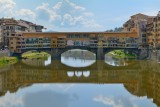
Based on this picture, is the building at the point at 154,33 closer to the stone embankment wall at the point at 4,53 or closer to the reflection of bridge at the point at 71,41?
the reflection of bridge at the point at 71,41

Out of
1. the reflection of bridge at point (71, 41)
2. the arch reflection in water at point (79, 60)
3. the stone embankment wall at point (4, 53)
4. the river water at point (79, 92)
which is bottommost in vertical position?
the arch reflection in water at point (79, 60)

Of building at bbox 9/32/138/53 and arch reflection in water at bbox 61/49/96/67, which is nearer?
arch reflection in water at bbox 61/49/96/67

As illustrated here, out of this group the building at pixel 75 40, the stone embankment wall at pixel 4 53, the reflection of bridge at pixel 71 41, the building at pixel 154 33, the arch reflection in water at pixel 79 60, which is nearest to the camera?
the stone embankment wall at pixel 4 53

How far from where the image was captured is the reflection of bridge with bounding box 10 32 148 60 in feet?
247

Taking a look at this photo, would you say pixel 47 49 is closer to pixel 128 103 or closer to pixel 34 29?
pixel 34 29

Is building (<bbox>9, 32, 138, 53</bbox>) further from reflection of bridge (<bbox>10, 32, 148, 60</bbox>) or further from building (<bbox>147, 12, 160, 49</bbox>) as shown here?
building (<bbox>147, 12, 160, 49</bbox>)

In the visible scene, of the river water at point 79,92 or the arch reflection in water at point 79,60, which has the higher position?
the river water at point 79,92

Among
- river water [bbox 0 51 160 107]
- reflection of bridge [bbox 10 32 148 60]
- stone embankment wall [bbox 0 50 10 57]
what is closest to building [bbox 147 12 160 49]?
reflection of bridge [bbox 10 32 148 60]

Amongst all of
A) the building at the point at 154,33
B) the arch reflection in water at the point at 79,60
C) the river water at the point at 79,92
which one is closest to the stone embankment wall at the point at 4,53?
the arch reflection in water at the point at 79,60

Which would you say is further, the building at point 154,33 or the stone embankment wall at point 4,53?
the building at point 154,33

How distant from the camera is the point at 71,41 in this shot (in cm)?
7719

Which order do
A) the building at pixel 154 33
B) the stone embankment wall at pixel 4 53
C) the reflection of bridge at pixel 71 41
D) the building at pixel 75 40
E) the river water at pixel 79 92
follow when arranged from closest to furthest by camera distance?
the river water at pixel 79 92, the stone embankment wall at pixel 4 53, the building at pixel 154 33, the reflection of bridge at pixel 71 41, the building at pixel 75 40

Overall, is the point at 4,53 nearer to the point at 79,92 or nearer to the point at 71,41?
the point at 71,41

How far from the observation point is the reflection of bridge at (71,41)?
7519cm
